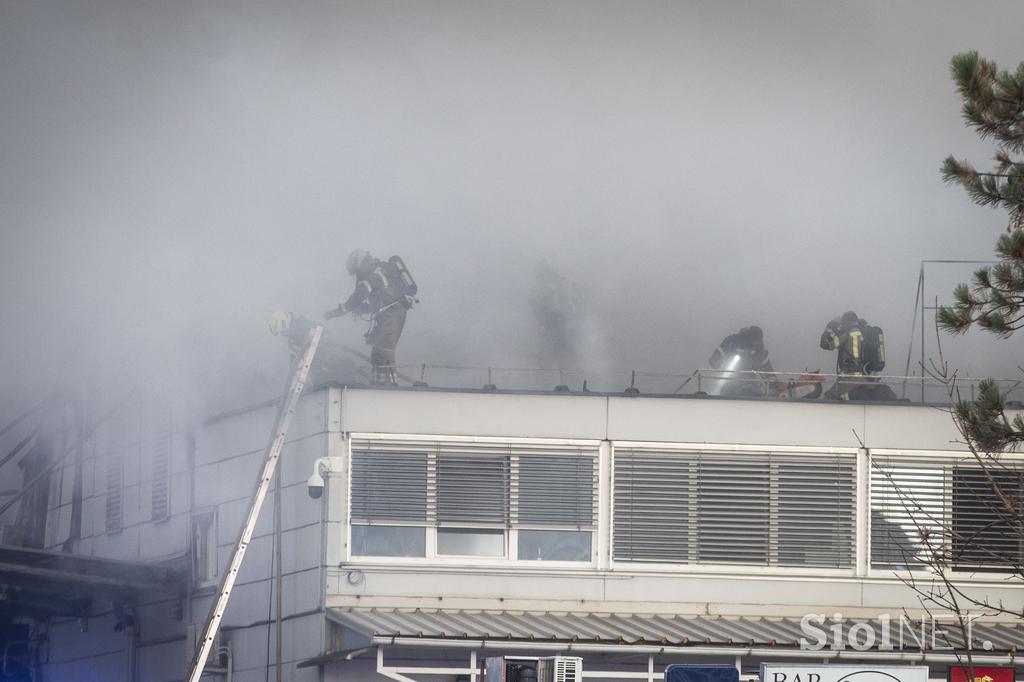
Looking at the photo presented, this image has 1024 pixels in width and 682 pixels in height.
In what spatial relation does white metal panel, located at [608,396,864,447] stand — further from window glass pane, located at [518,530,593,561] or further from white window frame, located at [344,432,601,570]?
window glass pane, located at [518,530,593,561]

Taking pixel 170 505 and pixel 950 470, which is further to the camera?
pixel 170 505

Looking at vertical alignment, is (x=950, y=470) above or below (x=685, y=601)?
above

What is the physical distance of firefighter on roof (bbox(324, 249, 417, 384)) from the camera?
2767 centimetres

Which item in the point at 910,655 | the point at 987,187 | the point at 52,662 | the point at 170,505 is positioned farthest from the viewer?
the point at 52,662

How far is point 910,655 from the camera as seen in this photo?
24.8 m

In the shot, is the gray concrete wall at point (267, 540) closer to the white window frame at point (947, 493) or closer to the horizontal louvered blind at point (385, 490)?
the horizontal louvered blind at point (385, 490)

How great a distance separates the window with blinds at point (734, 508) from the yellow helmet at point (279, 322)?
5.53 metres

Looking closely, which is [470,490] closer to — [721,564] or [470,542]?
[470,542]

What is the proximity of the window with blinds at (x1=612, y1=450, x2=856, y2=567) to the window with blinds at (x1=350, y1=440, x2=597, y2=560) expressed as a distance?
63 centimetres

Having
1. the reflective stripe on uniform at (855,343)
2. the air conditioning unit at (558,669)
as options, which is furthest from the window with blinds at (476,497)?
the air conditioning unit at (558,669)

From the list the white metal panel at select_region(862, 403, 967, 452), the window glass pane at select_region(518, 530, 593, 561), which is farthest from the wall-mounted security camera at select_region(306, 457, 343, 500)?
the white metal panel at select_region(862, 403, 967, 452)

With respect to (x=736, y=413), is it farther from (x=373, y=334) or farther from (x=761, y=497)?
(x=373, y=334)

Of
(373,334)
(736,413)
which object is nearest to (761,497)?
(736,413)

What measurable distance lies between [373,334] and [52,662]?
38.1ft
